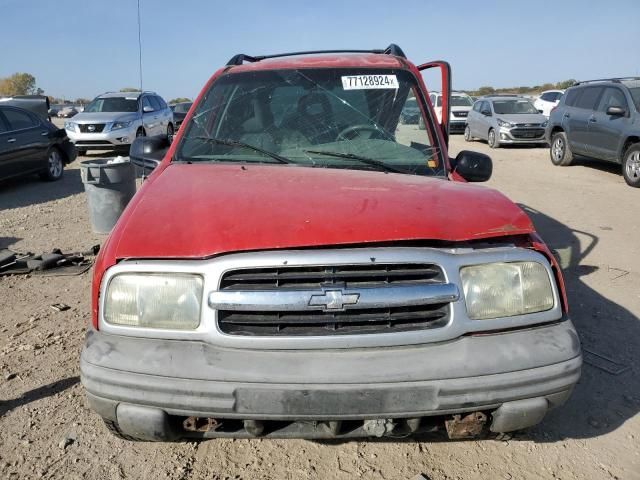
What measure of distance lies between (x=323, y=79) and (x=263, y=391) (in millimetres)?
2142

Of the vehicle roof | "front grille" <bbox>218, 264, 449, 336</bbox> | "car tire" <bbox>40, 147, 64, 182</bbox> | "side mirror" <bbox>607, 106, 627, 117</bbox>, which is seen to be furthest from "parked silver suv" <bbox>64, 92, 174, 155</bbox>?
"front grille" <bbox>218, 264, 449, 336</bbox>

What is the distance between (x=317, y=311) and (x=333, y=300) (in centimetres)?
8

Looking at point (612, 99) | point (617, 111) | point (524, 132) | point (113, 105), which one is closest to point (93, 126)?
point (113, 105)

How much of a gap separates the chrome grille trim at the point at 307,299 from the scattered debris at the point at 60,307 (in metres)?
2.88

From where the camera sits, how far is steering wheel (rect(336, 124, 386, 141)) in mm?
3039

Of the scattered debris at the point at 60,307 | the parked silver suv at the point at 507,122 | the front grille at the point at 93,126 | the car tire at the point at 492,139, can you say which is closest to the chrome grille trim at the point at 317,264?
the scattered debris at the point at 60,307

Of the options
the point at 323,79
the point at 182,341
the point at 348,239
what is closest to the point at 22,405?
the point at 182,341

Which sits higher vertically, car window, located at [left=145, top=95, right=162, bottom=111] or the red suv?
the red suv

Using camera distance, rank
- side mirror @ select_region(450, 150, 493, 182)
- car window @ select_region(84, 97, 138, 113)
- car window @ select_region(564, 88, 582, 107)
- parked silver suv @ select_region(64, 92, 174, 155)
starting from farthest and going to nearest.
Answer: car window @ select_region(84, 97, 138, 113) → parked silver suv @ select_region(64, 92, 174, 155) → car window @ select_region(564, 88, 582, 107) → side mirror @ select_region(450, 150, 493, 182)

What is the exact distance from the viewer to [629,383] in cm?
299

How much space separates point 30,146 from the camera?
9.34 metres

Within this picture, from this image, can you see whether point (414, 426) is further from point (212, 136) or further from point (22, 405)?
point (22, 405)

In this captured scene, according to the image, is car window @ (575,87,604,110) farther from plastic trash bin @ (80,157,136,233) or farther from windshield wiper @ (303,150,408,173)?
windshield wiper @ (303,150,408,173)

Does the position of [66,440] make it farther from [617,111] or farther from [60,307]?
[617,111]
